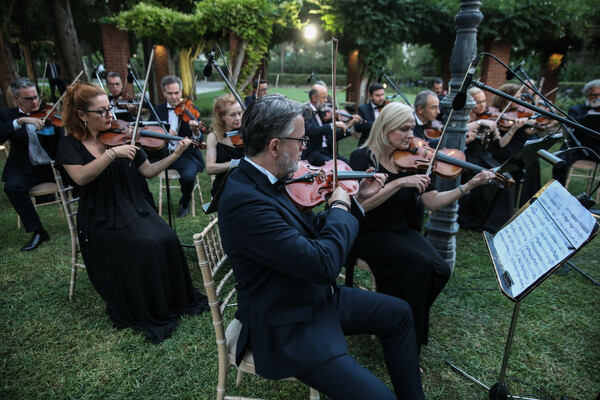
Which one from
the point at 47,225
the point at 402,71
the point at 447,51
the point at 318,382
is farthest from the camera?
the point at 402,71

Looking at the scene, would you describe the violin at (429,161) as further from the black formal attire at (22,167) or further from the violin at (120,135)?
the black formal attire at (22,167)

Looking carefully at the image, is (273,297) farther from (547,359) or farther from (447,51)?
(447,51)

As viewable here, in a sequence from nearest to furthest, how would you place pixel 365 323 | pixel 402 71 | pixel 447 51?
pixel 365 323, pixel 447 51, pixel 402 71

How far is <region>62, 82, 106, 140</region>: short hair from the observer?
2.47 metres

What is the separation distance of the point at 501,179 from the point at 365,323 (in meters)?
1.47

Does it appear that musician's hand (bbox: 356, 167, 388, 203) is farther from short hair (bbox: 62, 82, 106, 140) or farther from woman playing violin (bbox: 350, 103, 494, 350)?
short hair (bbox: 62, 82, 106, 140)

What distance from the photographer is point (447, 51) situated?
10.1 meters

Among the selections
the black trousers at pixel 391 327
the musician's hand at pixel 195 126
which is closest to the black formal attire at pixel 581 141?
the black trousers at pixel 391 327

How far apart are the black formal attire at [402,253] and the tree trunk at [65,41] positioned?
25.9ft

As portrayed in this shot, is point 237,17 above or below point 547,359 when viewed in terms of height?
above

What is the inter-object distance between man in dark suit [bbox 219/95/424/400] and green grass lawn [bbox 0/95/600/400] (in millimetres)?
807

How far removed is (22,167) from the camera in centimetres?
411

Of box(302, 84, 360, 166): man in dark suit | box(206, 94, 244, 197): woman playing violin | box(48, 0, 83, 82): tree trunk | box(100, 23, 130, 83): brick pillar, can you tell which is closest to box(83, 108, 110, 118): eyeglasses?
box(206, 94, 244, 197): woman playing violin

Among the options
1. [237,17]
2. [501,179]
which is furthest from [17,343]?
[237,17]
